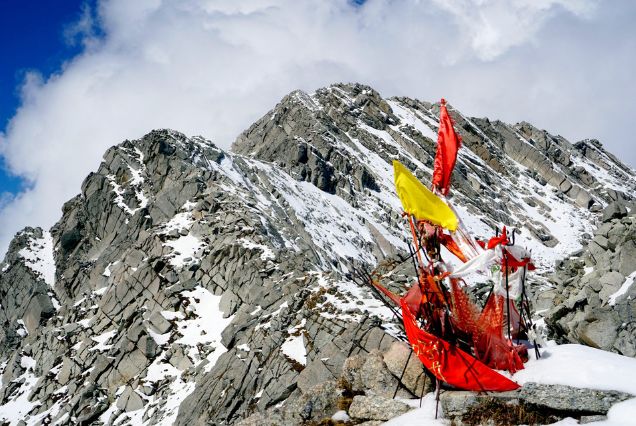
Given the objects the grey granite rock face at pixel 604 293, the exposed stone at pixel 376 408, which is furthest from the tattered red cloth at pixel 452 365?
the grey granite rock face at pixel 604 293

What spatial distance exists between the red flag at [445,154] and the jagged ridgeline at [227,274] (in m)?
5.98

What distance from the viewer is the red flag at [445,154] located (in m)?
18.2

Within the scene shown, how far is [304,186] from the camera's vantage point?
72250mm

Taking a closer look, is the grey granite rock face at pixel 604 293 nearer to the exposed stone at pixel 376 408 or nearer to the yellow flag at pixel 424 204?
the yellow flag at pixel 424 204

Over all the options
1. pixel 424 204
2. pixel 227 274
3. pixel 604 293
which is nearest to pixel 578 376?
pixel 424 204

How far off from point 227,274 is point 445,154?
26322 mm

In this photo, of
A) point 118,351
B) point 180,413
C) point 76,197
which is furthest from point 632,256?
point 76,197

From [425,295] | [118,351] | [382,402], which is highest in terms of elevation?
[118,351]

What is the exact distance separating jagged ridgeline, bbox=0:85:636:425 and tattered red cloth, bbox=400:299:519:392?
113cm

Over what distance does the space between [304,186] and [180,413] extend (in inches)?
1779

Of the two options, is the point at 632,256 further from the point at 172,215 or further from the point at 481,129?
the point at 481,129

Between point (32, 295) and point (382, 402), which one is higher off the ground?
point (32, 295)

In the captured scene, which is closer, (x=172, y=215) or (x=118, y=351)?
(x=118, y=351)

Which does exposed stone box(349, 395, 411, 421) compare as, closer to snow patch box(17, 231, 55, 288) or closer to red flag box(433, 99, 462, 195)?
red flag box(433, 99, 462, 195)
